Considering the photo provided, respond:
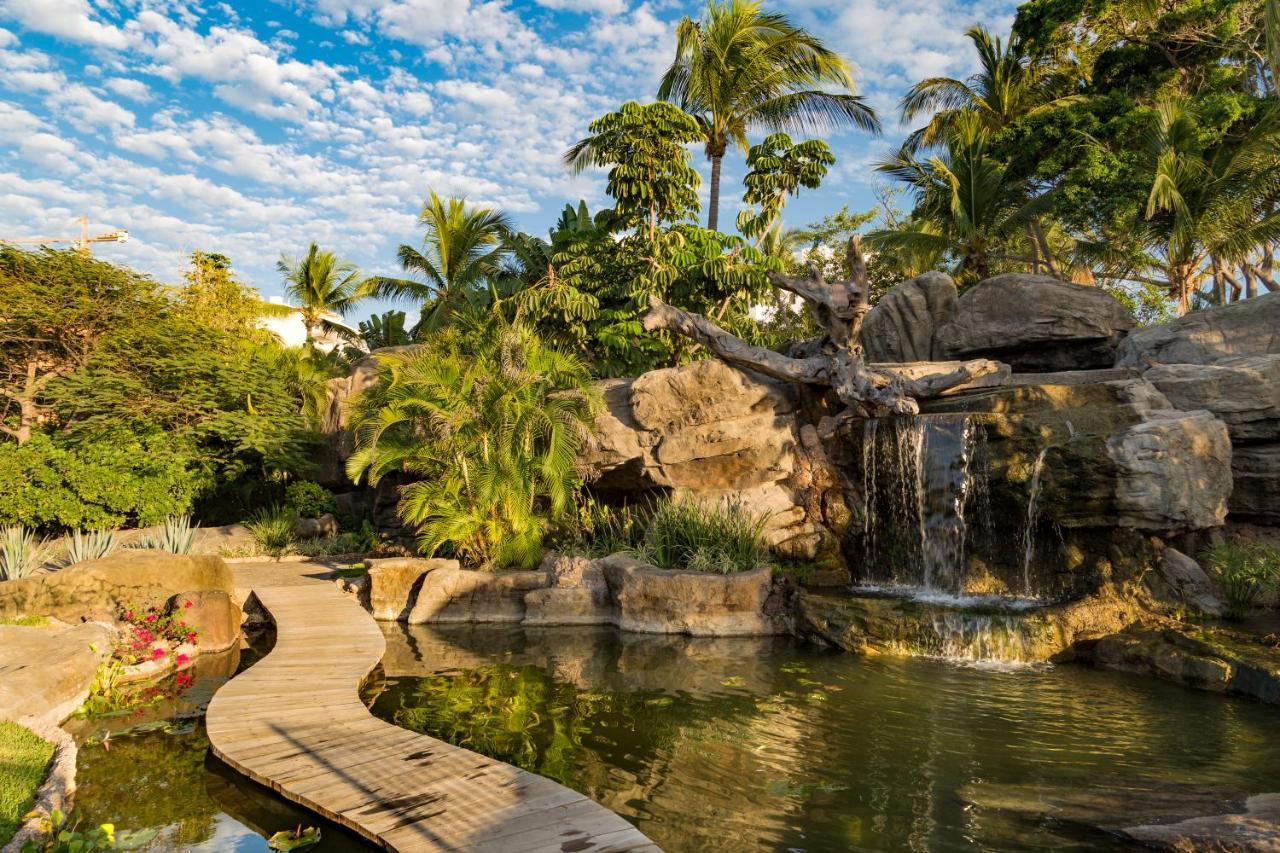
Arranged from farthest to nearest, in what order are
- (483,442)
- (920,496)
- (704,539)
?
(920,496) → (483,442) → (704,539)

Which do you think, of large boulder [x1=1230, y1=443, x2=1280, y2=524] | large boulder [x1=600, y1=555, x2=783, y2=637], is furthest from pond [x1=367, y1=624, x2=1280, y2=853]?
large boulder [x1=1230, y1=443, x2=1280, y2=524]

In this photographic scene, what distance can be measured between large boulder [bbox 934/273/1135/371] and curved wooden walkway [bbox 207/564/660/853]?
1258cm

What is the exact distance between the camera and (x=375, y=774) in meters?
5.12

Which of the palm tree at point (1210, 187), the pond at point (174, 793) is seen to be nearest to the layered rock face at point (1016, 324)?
the palm tree at point (1210, 187)

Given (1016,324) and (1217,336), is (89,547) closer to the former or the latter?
(1016,324)

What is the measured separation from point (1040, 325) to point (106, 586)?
15.2 metres

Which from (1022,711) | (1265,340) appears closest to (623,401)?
(1022,711)

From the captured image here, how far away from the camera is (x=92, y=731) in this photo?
6406 mm

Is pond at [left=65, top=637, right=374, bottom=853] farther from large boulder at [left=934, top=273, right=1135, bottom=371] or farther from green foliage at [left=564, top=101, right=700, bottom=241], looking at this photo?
large boulder at [left=934, top=273, right=1135, bottom=371]

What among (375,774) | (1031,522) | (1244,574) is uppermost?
(1031,522)

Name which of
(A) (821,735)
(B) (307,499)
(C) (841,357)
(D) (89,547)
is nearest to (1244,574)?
(C) (841,357)

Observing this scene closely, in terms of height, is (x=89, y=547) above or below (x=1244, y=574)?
below

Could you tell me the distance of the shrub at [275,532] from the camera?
1520 cm

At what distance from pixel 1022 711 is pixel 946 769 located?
5.63 feet
